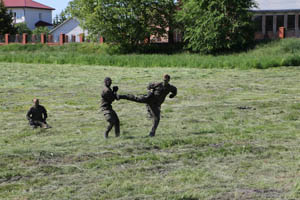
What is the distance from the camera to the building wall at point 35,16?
92188 millimetres

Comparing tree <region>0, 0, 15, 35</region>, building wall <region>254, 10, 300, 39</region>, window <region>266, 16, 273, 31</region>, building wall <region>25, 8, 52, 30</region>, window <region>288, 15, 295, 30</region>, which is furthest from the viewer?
building wall <region>25, 8, 52, 30</region>

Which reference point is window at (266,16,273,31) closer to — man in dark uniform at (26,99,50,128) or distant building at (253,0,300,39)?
distant building at (253,0,300,39)

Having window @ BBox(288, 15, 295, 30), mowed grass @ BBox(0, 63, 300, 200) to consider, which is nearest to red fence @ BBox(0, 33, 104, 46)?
window @ BBox(288, 15, 295, 30)

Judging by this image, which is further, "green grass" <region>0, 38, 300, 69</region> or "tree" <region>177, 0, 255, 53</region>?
"tree" <region>177, 0, 255, 53</region>

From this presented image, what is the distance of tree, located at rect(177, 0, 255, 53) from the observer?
42969mm

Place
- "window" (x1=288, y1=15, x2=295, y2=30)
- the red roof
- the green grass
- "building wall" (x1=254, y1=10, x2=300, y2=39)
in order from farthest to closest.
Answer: the red roof
"window" (x1=288, y1=15, x2=295, y2=30)
"building wall" (x1=254, y1=10, x2=300, y2=39)
the green grass

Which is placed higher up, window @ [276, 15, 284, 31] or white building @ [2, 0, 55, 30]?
white building @ [2, 0, 55, 30]

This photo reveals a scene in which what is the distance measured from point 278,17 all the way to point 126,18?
14.4 meters

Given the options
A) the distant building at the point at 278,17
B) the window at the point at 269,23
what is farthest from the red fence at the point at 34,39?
the window at the point at 269,23

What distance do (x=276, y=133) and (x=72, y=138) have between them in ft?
12.7

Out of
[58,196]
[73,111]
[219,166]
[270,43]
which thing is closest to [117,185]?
[58,196]

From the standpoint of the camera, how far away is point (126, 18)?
48.6 m

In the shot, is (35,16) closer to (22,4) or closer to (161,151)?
(22,4)

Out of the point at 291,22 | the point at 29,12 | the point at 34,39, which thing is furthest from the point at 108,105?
the point at 29,12
